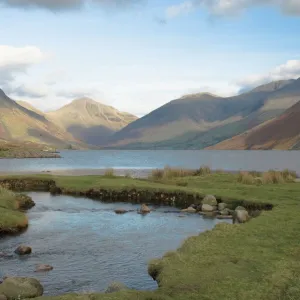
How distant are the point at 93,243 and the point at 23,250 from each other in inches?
207

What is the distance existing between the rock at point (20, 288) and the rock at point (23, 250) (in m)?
8.59

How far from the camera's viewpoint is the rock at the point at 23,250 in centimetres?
2844

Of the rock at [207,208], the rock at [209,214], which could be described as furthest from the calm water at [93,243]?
the rock at [207,208]

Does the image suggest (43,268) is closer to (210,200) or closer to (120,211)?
(120,211)

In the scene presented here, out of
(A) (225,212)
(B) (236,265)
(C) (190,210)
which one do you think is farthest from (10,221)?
(B) (236,265)

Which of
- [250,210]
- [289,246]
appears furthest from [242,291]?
[250,210]

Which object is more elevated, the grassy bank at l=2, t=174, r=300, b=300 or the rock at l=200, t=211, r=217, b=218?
the grassy bank at l=2, t=174, r=300, b=300

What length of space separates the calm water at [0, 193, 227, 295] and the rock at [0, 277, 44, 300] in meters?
1.43

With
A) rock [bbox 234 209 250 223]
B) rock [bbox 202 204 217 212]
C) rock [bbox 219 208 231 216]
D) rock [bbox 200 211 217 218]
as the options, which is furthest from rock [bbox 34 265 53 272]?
rock [bbox 202 204 217 212]

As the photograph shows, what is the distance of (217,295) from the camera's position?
16562 mm

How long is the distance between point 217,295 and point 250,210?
27.7 metres

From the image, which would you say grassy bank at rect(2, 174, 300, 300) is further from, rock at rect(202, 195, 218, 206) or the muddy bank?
rock at rect(202, 195, 218, 206)

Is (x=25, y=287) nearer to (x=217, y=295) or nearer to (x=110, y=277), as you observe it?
(x=110, y=277)

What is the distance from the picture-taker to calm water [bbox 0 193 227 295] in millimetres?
23312
